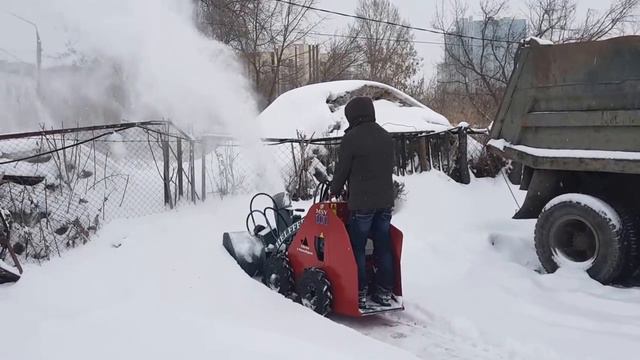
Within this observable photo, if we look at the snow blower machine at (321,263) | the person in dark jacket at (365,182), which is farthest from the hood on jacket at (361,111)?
the snow blower machine at (321,263)

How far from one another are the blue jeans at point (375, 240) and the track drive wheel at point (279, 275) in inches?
27.1

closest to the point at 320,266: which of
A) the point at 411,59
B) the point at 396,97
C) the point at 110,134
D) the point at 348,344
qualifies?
the point at 348,344

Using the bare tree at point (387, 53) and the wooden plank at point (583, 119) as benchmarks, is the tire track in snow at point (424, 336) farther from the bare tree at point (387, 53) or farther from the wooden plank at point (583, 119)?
the bare tree at point (387, 53)

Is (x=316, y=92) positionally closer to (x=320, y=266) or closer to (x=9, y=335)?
(x=320, y=266)

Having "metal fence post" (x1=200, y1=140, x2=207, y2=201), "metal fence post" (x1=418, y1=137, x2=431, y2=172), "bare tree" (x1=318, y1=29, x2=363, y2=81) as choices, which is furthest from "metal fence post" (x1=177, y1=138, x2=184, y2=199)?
"bare tree" (x1=318, y1=29, x2=363, y2=81)

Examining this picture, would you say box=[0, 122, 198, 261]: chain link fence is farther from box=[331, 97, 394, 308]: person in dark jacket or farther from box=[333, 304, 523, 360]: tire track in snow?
box=[333, 304, 523, 360]: tire track in snow

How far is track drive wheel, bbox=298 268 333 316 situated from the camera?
4.75 metres

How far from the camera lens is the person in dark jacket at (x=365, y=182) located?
470 centimetres

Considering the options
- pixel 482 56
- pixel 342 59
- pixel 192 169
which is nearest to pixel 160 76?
pixel 192 169

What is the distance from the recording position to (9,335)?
3936 millimetres

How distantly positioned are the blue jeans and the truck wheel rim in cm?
202

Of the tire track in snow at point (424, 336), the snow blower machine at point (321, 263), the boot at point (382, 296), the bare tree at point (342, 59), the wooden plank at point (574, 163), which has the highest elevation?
the bare tree at point (342, 59)

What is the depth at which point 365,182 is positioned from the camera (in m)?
4.70

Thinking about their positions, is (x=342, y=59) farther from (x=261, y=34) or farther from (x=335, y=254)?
(x=335, y=254)
